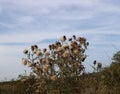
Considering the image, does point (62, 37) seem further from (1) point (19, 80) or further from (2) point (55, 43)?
(1) point (19, 80)

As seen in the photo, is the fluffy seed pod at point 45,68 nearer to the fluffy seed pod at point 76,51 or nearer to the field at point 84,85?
the field at point 84,85

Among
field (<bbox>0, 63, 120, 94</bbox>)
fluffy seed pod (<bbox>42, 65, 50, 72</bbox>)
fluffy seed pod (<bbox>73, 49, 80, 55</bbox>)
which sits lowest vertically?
field (<bbox>0, 63, 120, 94</bbox>)

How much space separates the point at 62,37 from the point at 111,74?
62.0 inches

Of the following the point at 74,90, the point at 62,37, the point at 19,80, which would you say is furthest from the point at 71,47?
the point at 19,80

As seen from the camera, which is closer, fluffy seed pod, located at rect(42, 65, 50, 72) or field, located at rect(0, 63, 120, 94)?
field, located at rect(0, 63, 120, 94)

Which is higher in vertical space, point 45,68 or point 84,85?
point 45,68

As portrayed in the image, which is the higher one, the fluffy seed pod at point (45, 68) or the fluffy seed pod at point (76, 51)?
the fluffy seed pod at point (76, 51)

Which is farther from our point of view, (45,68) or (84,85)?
(84,85)

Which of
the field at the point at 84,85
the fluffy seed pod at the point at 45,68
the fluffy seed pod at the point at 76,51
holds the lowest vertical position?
the field at the point at 84,85

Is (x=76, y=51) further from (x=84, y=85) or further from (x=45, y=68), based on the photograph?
(x=84, y=85)

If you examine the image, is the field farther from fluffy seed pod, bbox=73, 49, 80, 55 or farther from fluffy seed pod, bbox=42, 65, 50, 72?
fluffy seed pod, bbox=73, 49, 80, 55

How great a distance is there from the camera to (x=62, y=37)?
991 centimetres

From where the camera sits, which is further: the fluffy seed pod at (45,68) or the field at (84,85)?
the fluffy seed pod at (45,68)

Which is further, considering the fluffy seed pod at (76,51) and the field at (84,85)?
the fluffy seed pod at (76,51)
